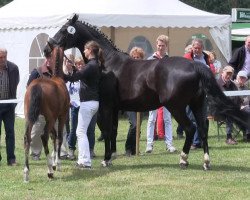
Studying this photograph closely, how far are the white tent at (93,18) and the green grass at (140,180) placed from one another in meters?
6.49

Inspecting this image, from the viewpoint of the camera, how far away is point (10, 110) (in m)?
10.5

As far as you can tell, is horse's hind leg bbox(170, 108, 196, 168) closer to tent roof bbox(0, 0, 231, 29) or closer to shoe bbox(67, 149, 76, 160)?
shoe bbox(67, 149, 76, 160)

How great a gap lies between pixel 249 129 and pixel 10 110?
3.88 metres

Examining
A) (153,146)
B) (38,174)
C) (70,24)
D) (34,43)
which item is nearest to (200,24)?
(34,43)

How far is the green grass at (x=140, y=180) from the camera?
311 inches

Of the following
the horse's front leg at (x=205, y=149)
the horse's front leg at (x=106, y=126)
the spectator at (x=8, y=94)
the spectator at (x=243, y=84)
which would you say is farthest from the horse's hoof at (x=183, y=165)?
the spectator at (x=243, y=84)

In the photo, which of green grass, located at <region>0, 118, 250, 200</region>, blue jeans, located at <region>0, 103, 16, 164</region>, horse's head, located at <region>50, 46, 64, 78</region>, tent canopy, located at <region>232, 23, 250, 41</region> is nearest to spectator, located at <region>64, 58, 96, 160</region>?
green grass, located at <region>0, 118, 250, 200</region>

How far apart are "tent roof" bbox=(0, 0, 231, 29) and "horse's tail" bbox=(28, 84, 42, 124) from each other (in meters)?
8.36

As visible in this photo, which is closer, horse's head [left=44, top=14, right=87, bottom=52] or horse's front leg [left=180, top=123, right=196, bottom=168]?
horse's front leg [left=180, top=123, right=196, bottom=168]

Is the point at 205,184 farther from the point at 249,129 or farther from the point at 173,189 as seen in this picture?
the point at 249,129

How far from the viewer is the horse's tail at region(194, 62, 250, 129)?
31.6ft

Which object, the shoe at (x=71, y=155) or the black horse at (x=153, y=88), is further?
the shoe at (x=71, y=155)

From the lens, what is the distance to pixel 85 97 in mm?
9711

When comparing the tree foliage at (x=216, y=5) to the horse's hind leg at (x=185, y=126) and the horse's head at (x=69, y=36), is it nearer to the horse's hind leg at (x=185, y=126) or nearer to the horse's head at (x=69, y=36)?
the horse's head at (x=69, y=36)
